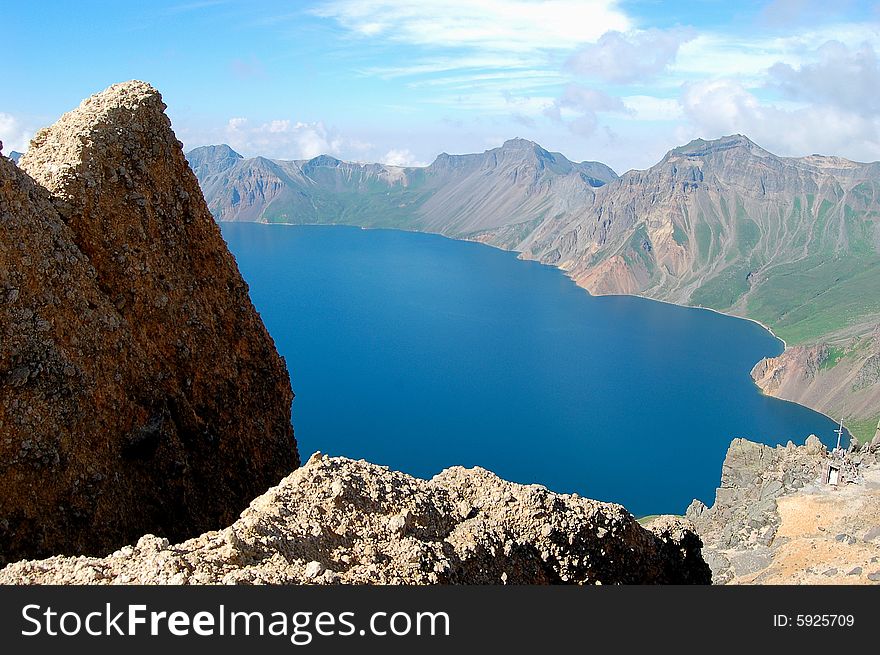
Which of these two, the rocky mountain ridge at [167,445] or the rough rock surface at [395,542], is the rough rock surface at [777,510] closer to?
the rocky mountain ridge at [167,445]

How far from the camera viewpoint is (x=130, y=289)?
19781 mm

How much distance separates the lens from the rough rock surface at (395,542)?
12.4 meters

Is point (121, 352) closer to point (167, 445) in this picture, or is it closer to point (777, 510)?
point (167, 445)

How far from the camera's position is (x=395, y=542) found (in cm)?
1530

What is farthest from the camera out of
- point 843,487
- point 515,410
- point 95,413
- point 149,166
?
point 515,410

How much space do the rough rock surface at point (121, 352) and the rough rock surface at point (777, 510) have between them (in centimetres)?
3095

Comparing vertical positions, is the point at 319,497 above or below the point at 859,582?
above

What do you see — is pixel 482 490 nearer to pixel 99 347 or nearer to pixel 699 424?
pixel 99 347

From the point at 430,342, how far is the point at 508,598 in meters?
170

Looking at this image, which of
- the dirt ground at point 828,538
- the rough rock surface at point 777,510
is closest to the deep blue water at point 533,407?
the rough rock surface at point 777,510

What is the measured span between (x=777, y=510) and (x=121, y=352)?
4537cm

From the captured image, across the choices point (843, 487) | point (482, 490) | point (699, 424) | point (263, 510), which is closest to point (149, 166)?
point (263, 510)

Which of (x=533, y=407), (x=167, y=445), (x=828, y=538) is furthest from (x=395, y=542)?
(x=533, y=407)

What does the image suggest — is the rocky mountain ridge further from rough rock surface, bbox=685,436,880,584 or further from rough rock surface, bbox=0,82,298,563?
rough rock surface, bbox=685,436,880,584
